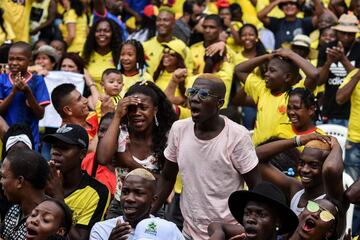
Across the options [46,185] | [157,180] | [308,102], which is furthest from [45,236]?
[308,102]

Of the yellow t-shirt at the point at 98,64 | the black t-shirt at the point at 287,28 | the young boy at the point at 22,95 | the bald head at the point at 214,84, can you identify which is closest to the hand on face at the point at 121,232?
the bald head at the point at 214,84

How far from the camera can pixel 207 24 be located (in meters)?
13.5

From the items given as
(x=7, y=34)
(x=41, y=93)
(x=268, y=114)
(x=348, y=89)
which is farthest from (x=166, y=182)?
(x=7, y=34)

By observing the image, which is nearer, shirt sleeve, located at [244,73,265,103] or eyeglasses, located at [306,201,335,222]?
eyeglasses, located at [306,201,335,222]

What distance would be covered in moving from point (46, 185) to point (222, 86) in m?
1.47

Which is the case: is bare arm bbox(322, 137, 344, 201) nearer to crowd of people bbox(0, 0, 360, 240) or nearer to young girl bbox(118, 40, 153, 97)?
crowd of people bbox(0, 0, 360, 240)

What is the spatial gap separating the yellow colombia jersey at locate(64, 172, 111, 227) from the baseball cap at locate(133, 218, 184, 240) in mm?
945

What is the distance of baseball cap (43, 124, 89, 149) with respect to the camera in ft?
25.8

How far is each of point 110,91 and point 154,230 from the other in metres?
3.99

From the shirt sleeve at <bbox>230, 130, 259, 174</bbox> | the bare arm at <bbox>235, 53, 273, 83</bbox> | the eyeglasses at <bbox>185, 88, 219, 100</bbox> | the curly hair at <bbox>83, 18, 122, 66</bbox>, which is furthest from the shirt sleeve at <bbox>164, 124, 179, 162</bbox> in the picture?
the curly hair at <bbox>83, 18, 122, 66</bbox>

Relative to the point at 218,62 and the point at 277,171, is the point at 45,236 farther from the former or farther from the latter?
the point at 218,62

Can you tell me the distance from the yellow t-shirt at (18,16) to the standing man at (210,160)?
733cm

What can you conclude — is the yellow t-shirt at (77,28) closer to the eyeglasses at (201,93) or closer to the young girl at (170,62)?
the young girl at (170,62)

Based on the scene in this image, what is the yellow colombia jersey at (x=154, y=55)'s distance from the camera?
13.0 m
